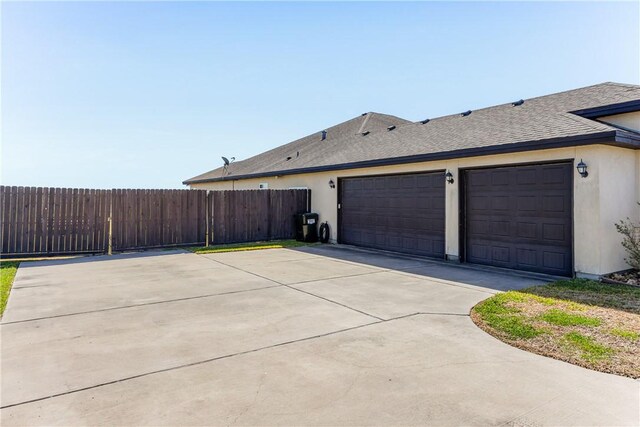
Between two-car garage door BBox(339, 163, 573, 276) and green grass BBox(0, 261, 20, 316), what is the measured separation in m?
9.09

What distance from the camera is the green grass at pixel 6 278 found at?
5742 millimetres

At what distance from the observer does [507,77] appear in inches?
519

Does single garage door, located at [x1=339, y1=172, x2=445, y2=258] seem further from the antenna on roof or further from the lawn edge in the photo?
the antenna on roof

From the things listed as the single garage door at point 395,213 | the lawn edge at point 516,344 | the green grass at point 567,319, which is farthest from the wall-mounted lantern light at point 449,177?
the green grass at point 567,319

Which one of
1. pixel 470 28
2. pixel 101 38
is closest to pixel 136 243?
pixel 101 38

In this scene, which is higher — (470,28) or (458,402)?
(470,28)

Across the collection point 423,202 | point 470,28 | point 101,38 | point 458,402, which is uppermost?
point 470,28

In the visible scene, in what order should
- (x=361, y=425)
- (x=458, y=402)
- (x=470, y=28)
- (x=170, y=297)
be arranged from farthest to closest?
1. (x=470, y=28)
2. (x=170, y=297)
3. (x=458, y=402)
4. (x=361, y=425)

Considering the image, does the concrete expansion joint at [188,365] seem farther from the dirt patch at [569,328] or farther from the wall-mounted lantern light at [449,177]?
the wall-mounted lantern light at [449,177]

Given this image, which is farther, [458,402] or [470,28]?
[470,28]

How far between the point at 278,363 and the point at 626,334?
3905 mm

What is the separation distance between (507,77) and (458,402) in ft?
44.2

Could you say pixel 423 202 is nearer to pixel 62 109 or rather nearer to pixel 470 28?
pixel 470 28

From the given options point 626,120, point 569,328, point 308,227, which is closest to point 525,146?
point 626,120
